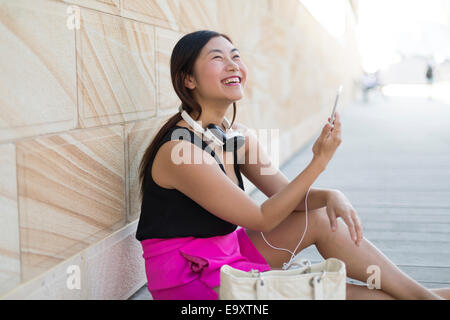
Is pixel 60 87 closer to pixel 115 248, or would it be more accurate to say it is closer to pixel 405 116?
pixel 115 248

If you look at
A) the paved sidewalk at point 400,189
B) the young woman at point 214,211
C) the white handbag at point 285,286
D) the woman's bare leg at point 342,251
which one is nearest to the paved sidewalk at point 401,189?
the paved sidewalk at point 400,189

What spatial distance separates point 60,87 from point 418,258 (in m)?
2.53

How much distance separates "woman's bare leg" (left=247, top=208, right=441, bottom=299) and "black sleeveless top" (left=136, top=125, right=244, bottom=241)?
0.40m

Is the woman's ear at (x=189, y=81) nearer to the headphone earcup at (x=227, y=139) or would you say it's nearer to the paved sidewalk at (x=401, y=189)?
the headphone earcup at (x=227, y=139)

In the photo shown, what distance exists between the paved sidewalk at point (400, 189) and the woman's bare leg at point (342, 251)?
0.22 feet

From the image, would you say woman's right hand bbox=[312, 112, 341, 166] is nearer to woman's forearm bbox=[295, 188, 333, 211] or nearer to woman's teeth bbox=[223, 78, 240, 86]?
woman's forearm bbox=[295, 188, 333, 211]

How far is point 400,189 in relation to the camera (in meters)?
5.76

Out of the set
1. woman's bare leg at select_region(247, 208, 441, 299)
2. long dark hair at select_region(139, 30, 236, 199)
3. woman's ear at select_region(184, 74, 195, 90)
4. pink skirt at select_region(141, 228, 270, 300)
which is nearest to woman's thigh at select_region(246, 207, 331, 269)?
woman's bare leg at select_region(247, 208, 441, 299)

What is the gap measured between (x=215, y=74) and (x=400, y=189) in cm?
382

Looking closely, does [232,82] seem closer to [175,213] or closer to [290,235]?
[175,213]

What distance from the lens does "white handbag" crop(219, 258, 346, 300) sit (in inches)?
75.0

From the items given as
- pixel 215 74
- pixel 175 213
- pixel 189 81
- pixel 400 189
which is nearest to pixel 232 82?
pixel 215 74

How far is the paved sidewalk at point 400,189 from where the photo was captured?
360cm
